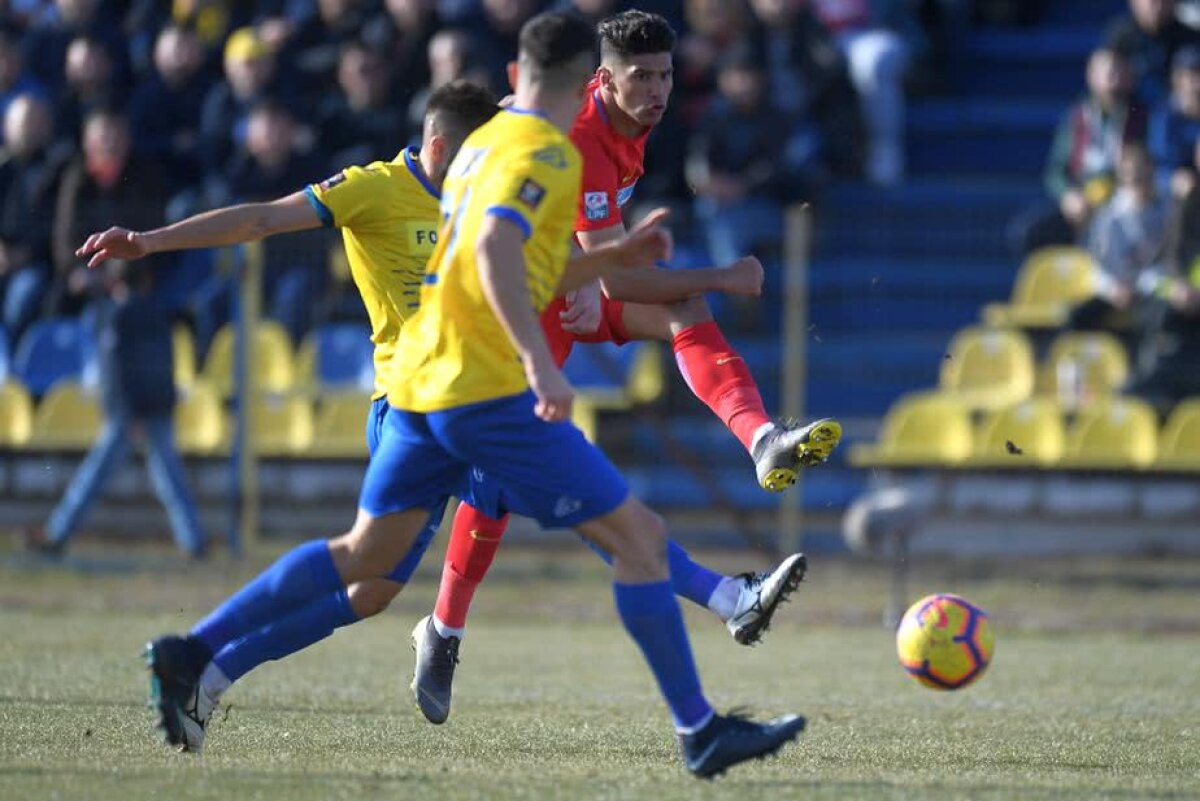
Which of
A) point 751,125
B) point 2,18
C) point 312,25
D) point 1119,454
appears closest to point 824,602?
point 1119,454

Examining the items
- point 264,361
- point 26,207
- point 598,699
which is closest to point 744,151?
point 264,361

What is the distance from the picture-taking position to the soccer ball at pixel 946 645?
8.41 m

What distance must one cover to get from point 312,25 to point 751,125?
4.69 metres

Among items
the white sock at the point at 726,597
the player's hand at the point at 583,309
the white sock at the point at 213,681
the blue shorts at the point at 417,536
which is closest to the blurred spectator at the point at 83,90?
the blue shorts at the point at 417,536

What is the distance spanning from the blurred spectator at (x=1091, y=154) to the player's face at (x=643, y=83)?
9.41 m

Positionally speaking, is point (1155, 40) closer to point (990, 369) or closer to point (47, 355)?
point (990, 369)

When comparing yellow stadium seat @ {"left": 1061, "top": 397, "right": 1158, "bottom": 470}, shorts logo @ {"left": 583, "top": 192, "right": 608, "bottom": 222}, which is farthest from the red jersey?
yellow stadium seat @ {"left": 1061, "top": 397, "right": 1158, "bottom": 470}

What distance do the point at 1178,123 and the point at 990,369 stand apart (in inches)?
101

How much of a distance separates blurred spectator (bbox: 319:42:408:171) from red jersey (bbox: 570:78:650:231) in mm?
9575

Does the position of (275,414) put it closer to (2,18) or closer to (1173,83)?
(2,18)

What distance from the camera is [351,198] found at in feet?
26.3

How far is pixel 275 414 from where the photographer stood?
57.6ft

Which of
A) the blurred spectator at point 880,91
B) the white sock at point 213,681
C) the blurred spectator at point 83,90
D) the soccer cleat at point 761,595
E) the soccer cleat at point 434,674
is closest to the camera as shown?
the white sock at point 213,681

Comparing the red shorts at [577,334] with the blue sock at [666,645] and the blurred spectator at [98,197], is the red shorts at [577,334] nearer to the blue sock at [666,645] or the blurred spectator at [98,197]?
Answer: the blue sock at [666,645]
